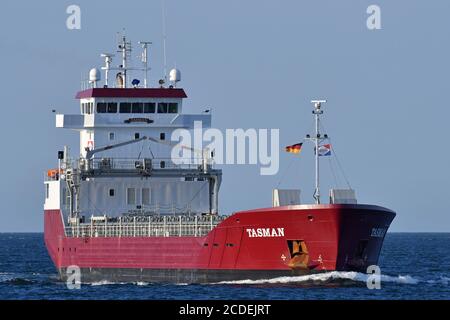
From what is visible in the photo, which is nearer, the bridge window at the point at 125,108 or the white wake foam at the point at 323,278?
the white wake foam at the point at 323,278

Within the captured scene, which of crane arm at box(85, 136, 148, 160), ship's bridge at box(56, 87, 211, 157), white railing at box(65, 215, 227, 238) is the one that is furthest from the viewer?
ship's bridge at box(56, 87, 211, 157)

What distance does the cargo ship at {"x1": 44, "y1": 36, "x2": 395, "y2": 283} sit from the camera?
52.7m

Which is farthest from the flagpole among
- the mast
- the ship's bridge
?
the ship's bridge

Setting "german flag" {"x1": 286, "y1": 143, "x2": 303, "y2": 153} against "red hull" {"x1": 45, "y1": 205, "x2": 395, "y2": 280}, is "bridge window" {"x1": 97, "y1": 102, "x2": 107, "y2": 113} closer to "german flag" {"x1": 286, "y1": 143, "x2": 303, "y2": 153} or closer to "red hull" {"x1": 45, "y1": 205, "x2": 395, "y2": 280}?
"red hull" {"x1": 45, "y1": 205, "x2": 395, "y2": 280}

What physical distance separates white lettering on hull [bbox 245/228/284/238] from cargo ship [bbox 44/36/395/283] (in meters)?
0.09

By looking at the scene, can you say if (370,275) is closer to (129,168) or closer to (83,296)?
(83,296)

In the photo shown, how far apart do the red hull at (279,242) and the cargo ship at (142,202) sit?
0.06 meters

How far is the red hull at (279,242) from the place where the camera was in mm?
49625

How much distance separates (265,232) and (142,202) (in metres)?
12.5

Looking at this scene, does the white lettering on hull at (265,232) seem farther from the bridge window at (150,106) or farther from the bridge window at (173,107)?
the bridge window at (150,106)

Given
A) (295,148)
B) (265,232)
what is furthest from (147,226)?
(295,148)

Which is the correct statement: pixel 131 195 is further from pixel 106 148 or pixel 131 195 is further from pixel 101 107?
pixel 101 107

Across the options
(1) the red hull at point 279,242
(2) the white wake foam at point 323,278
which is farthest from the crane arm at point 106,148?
(2) the white wake foam at point 323,278

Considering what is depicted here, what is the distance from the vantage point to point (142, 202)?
6238 centimetres
